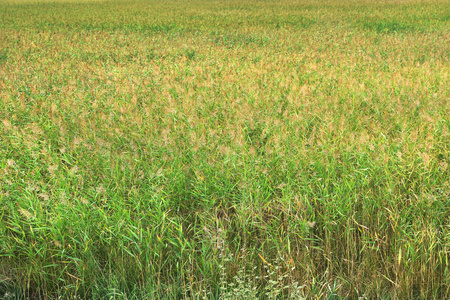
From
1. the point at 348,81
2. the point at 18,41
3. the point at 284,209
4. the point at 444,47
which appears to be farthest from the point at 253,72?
the point at 18,41

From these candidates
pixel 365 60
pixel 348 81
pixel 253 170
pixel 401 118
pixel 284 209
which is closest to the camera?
pixel 284 209

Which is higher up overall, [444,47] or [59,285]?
[444,47]

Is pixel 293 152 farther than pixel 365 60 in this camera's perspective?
No

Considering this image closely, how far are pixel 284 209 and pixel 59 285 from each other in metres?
1.40

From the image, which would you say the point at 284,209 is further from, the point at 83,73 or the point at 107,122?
the point at 83,73

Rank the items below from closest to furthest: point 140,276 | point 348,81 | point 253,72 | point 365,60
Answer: point 140,276 < point 348,81 < point 253,72 < point 365,60

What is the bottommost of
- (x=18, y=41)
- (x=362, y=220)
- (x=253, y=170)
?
(x=362, y=220)

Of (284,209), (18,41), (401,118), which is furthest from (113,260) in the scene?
(18,41)

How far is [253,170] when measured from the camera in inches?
110

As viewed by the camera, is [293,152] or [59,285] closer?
[59,285]

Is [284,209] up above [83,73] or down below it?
below

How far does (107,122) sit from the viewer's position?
12.2 feet

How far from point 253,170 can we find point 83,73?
4.16m

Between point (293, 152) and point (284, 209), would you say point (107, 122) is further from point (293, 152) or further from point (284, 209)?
point (284, 209)
